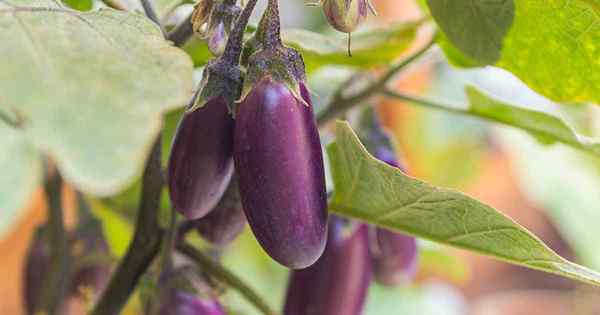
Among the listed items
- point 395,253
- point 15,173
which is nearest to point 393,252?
point 395,253

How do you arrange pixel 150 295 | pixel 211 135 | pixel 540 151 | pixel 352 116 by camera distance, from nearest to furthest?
pixel 211 135 → pixel 150 295 → pixel 352 116 → pixel 540 151

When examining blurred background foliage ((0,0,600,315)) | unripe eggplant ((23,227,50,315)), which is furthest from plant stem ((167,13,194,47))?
blurred background foliage ((0,0,600,315))

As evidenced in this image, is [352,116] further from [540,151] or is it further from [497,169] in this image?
[497,169]

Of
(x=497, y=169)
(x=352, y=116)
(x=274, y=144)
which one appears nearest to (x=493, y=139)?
(x=497, y=169)

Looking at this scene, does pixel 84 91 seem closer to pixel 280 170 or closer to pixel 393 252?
pixel 280 170

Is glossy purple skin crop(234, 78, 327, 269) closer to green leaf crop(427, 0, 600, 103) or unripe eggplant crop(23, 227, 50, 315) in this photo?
green leaf crop(427, 0, 600, 103)

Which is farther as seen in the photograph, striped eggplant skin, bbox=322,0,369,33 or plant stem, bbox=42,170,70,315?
plant stem, bbox=42,170,70,315

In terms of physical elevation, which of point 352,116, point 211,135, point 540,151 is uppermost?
point 211,135
